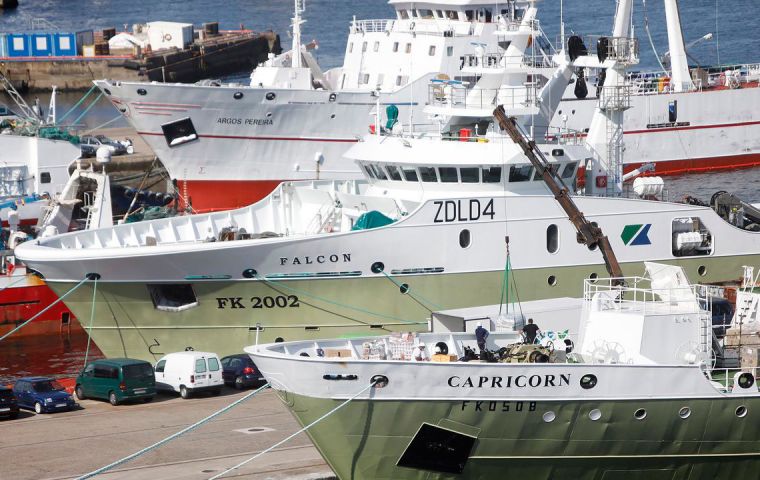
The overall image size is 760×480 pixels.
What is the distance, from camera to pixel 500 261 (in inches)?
1371

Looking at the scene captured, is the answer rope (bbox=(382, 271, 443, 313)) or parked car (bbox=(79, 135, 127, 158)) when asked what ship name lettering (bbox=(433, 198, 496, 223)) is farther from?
parked car (bbox=(79, 135, 127, 158))

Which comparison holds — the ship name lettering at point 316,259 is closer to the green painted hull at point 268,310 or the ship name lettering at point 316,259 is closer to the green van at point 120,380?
the green painted hull at point 268,310

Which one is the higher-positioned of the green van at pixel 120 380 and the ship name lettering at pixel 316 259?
the ship name lettering at pixel 316 259

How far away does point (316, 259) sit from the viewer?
3378cm

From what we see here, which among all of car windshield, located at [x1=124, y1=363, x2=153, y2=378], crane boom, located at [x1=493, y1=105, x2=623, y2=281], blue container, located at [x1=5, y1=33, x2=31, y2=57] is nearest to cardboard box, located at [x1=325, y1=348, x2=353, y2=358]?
crane boom, located at [x1=493, y1=105, x2=623, y2=281]

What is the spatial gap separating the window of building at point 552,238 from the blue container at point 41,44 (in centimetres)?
8287

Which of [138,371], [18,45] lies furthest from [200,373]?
[18,45]

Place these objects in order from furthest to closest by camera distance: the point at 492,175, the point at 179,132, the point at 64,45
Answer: the point at 64,45
the point at 179,132
the point at 492,175

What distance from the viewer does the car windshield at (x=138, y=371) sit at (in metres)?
31.5

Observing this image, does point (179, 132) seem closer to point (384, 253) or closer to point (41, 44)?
point (384, 253)

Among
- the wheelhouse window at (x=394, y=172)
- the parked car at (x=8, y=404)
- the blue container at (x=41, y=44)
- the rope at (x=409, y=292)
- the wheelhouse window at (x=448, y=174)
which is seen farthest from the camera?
the blue container at (x=41, y=44)

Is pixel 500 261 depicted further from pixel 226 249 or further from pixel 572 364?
pixel 572 364

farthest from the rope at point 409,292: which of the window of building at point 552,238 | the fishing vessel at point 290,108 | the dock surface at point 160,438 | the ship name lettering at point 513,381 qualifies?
the fishing vessel at point 290,108

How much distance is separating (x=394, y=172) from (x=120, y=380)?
942 centimetres
